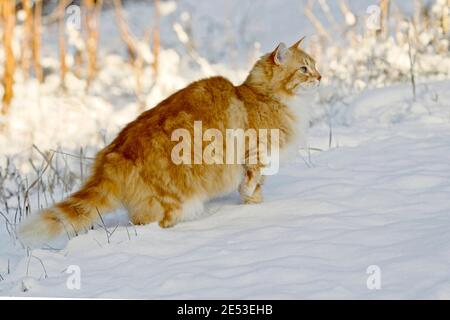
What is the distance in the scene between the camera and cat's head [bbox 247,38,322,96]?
180 inches

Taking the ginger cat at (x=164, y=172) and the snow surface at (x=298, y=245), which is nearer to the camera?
the snow surface at (x=298, y=245)

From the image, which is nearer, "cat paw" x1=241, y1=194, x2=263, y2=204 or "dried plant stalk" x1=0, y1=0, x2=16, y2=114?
"cat paw" x1=241, y1=194, x2=263, y2=204

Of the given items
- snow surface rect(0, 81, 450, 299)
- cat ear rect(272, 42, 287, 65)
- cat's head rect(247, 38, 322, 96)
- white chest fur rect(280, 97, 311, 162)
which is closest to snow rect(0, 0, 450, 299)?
snow surface rect(0, 81, 450, 299)

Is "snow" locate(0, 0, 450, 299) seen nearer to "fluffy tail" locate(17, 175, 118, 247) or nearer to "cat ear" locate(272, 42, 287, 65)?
"fluffy tail" locate(17, 175, 118, 247)

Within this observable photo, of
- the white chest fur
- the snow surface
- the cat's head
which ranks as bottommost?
the snow surface

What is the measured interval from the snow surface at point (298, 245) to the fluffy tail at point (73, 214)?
0.09 meters

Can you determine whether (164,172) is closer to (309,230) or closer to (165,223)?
(165,223)

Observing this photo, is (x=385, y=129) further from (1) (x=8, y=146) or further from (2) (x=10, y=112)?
(2) (x=10, y=112)

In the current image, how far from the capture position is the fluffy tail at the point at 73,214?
377 cm

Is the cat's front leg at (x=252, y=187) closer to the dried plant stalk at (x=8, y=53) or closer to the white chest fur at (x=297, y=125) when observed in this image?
the white chest fur at (x=297, y=125)

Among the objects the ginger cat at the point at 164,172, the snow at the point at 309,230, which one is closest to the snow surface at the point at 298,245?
the snow at the point at 309,230

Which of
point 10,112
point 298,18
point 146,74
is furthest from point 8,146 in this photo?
point 298,18

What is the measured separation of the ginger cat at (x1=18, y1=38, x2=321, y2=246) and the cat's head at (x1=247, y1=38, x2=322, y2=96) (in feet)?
0.51

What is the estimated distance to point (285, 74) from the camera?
181 inches
